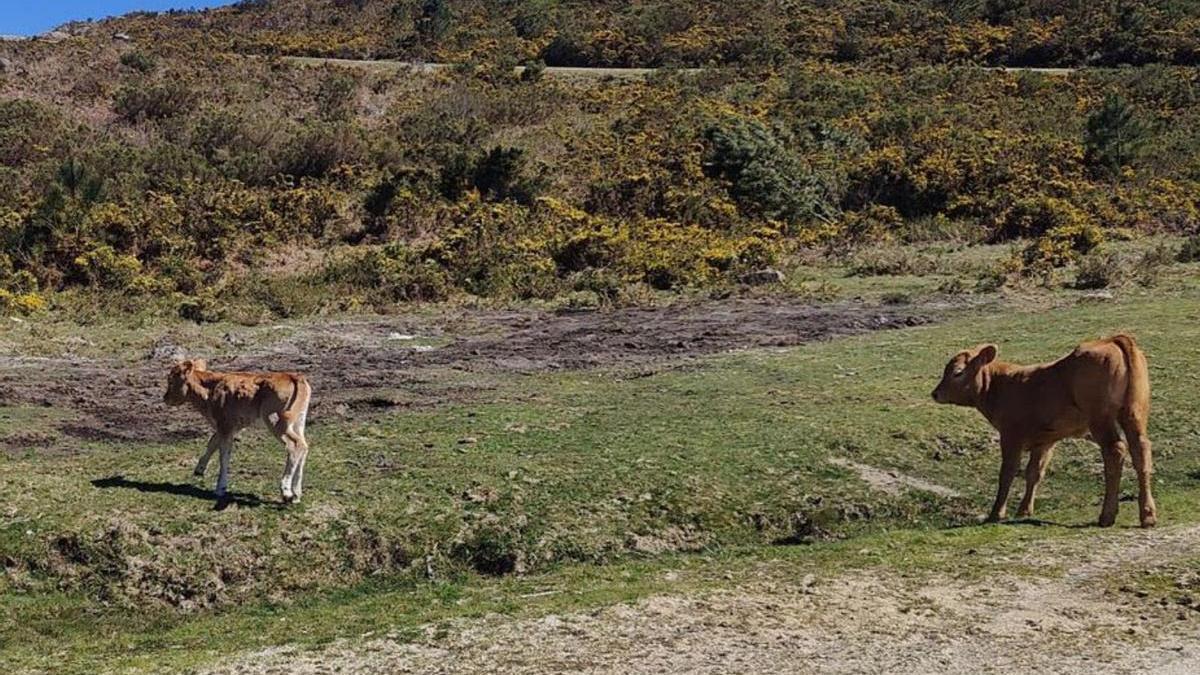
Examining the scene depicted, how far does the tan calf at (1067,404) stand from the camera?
33.0 feet

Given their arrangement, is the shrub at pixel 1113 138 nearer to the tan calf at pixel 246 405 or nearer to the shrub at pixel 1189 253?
the shrub at pixel 1189 253

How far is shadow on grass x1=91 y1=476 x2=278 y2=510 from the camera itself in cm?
1075

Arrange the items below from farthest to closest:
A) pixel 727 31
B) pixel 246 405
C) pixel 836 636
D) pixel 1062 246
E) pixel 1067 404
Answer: pixel 727 31
pixel 1062 246
pixel 246 405
pixel 1067 404
pixel 836 636

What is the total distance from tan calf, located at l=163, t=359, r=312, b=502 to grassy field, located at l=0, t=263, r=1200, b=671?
1.23 feet

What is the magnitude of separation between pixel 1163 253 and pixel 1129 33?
39.9 m

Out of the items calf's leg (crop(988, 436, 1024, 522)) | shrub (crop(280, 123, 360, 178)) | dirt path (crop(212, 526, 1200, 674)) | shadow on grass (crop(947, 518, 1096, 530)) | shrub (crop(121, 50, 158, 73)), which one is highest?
shrub (crop(121, 50, 158, 73))

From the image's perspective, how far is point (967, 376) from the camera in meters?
11.2

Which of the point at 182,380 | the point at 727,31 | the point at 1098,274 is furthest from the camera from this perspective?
the point at 727,31

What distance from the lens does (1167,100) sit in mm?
52000

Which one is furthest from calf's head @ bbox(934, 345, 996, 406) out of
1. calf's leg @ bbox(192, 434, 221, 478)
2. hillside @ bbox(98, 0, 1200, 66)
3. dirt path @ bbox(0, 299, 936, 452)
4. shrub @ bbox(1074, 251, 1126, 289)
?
hillside @ bbox(98, 0, 1200, 66)

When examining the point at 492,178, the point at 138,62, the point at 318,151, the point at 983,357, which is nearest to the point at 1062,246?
the point at 492,178

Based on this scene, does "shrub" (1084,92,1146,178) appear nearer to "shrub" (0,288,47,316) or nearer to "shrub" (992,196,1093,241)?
"shrub" (992,196,1093,241)

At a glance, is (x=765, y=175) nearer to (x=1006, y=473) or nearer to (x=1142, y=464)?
(x=1006, y=473)

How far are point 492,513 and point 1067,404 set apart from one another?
5.48m
